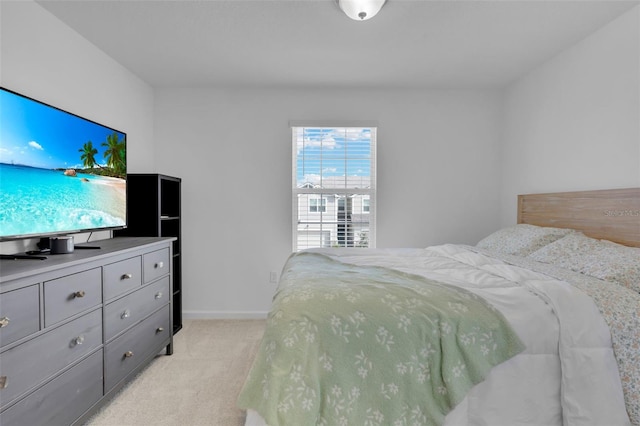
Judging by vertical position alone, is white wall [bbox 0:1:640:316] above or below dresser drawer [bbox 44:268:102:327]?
above

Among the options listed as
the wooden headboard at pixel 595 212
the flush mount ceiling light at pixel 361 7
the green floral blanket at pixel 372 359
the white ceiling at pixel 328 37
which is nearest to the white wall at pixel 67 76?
the white ceiling at pixel 328 37

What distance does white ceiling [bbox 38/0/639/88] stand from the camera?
2.06m

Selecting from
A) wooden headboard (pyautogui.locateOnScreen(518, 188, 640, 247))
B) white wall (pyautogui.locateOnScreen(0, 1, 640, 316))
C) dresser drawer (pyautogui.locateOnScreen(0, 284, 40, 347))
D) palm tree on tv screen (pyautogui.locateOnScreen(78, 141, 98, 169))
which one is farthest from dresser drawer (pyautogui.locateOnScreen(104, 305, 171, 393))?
wooden headboard (pyautogui.locateOnScreen(518, 188, 640, 247))

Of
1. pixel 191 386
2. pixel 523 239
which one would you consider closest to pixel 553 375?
pixel 523 239

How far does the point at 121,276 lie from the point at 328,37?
2.18 meters

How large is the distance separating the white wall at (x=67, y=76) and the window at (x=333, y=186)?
5.10ft

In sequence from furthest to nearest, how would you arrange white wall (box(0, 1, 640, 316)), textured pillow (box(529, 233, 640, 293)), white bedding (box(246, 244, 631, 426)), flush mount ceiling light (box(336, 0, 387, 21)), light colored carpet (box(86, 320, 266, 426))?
white wall (box(0, 1, 640, 316)), flush mount ceiling light (box(336, 0, 387, 21)), light colored carpet (box(86, 320, 266, 426)), textured pillow (box(529, 233, 640, 293)), white bedding (box(246, 244, 631, 426))

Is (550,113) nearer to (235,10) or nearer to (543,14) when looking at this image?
(543,14)

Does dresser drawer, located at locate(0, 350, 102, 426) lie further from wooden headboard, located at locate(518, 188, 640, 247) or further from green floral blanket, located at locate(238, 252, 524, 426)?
wooden headboard, located at locate(518, 188, 640, 247)

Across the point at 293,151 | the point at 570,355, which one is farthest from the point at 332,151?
the point at 570,355

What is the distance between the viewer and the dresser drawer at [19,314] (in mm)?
1220

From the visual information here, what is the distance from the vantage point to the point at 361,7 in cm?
196

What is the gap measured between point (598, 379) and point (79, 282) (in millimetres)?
2414

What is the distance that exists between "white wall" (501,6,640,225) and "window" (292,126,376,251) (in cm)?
147
